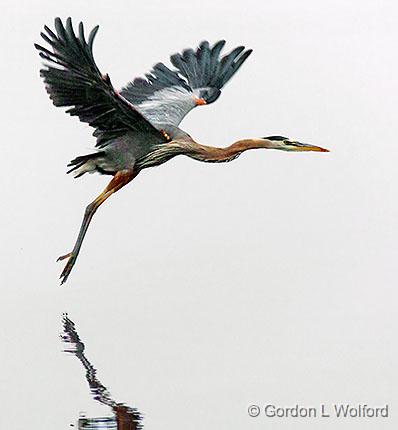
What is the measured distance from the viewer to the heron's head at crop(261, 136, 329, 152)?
12.5 m

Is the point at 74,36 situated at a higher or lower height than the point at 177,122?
lower

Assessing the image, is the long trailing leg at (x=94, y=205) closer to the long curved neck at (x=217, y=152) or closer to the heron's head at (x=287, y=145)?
the long curved neck at (x=217, y=152)

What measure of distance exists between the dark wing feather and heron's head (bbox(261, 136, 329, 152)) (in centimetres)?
179

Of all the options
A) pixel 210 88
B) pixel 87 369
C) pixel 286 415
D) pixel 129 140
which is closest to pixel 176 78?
pixel 210 88

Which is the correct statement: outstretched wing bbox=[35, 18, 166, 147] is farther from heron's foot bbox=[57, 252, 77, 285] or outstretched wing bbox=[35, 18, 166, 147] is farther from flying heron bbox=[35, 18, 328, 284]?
heron's foot bbox=[57, 252, 77, 285]

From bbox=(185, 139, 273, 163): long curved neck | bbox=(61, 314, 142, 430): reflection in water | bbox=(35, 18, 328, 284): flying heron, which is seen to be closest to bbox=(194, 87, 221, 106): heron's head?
bbox=(35, 18, 328, 284): flying heron

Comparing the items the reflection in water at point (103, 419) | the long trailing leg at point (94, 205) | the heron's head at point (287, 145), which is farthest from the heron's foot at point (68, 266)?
the heron's head at point (287, 145)

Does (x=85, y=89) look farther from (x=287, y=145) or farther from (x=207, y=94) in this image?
(x=207, y=94)

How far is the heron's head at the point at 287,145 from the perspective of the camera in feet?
41.0

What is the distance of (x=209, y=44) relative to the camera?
14.3 m

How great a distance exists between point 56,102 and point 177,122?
1702 mm

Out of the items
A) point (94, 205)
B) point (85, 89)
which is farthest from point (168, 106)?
point (85, 89)

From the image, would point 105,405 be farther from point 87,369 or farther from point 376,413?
point 376,413

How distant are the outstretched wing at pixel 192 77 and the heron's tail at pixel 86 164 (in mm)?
1419
